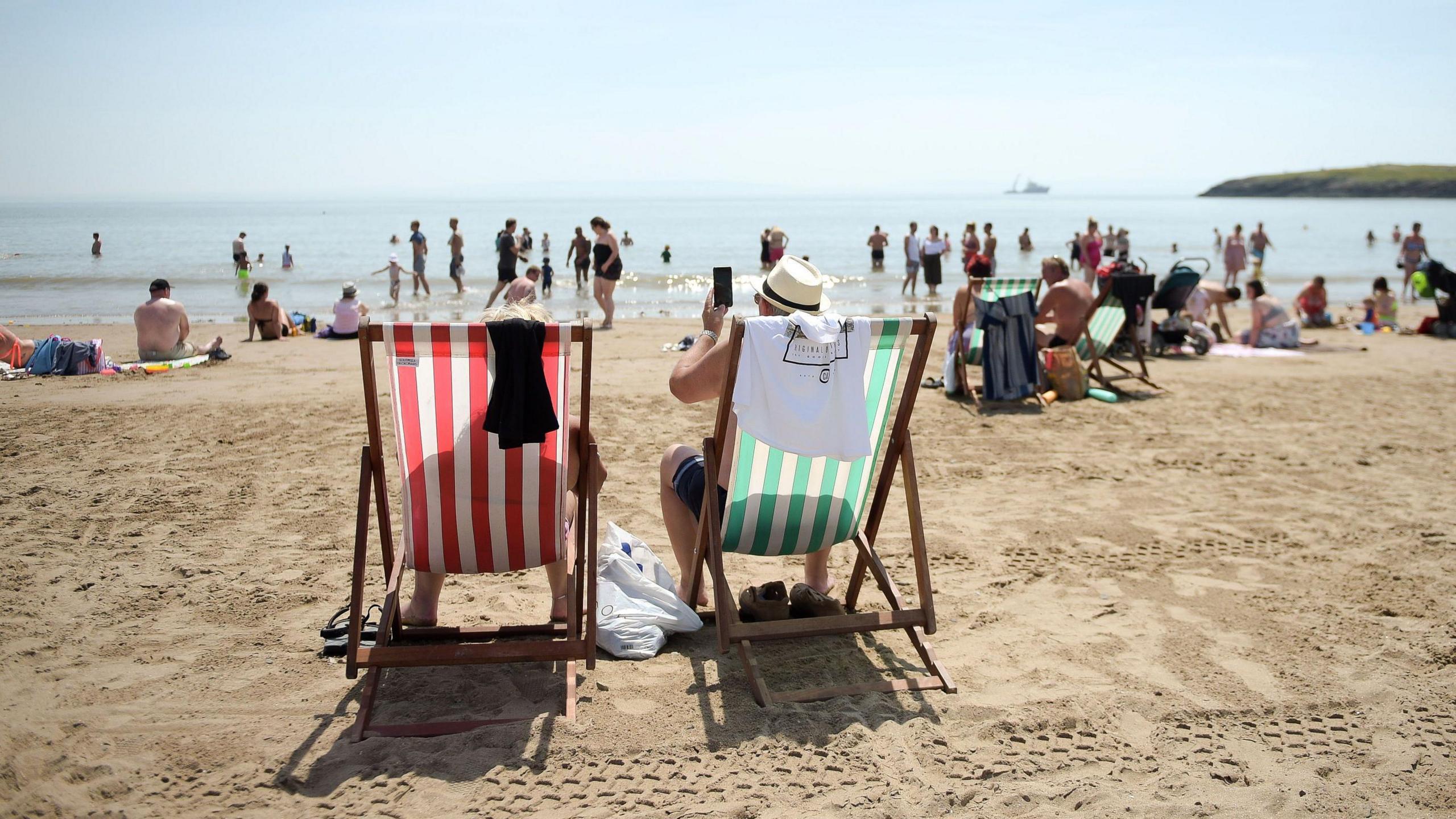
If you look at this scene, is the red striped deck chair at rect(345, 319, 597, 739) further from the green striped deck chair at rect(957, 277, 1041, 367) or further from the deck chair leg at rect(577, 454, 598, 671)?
the green striped deck chair at rect(957, 277, 1041, 367)

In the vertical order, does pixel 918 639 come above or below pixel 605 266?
below

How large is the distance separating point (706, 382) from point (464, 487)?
0.80 m

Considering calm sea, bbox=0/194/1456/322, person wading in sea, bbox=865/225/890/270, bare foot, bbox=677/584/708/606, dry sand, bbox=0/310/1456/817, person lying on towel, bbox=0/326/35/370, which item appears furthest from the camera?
person wading in sea, bbox=865/225/890/270

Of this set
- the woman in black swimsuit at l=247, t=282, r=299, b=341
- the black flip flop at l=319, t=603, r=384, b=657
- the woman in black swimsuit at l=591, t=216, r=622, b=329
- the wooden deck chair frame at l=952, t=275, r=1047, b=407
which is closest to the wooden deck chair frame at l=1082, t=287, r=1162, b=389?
the wooden deck chair frame at l=952, t=275, r=1047, b=407

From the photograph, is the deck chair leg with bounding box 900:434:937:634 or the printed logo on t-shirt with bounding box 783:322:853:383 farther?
the deck chair leg with bounding box 900:434:937:634

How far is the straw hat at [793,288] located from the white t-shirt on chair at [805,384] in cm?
17

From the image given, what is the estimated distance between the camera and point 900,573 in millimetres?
3932

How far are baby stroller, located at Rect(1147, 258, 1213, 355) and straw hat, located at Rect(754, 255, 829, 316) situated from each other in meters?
7.53

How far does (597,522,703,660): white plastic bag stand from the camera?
10.2ft

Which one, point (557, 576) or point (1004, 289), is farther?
point (1004, 289)

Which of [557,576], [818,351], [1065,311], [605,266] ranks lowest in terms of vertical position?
[557,576]

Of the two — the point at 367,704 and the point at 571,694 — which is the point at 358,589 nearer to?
the point at 367,704

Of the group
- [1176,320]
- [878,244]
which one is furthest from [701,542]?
[878,244]

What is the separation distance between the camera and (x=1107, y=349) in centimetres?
836
